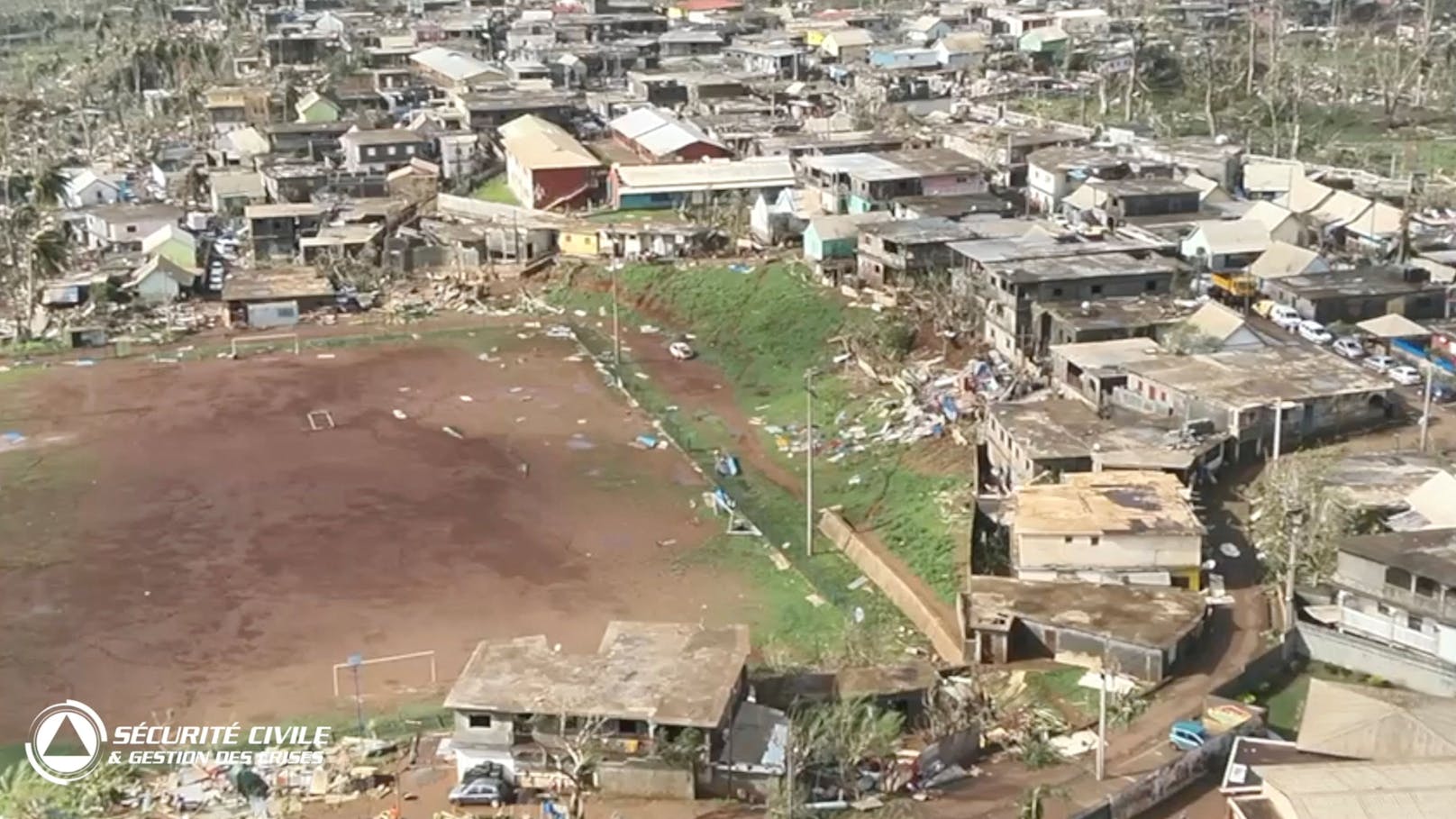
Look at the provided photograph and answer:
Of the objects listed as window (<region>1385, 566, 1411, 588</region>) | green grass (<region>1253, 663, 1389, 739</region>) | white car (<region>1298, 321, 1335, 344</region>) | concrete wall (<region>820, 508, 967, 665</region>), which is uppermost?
window (<region>1385, 566, 1411, 588</region>)

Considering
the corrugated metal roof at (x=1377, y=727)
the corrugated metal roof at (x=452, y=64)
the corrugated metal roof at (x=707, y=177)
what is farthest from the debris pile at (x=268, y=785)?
the corrugated metal roof at (x=452, y=64)

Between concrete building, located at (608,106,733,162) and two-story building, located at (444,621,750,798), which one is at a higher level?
concrete building, located at (608,106,733,162)

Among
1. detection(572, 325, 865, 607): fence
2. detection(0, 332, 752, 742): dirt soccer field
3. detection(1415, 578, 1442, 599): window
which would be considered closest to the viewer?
detection(1415, 578, 1442, 599): window

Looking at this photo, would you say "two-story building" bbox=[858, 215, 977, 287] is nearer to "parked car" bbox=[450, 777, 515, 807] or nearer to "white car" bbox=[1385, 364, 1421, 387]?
"white car" bbox=[1385, 364, 1421, 387]

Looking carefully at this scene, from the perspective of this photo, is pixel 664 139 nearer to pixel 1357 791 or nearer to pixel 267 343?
pixel 267 343

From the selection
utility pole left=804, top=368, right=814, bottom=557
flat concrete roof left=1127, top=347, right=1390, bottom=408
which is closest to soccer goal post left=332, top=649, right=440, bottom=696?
utility pole left=804, top=368, right=814, bottom=557

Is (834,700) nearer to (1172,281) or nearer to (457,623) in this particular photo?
(457,623)

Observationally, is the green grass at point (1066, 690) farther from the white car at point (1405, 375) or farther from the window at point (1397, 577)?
the white car at point (1405, 375)

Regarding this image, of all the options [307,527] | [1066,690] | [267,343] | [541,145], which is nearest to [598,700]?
[1066,690]
